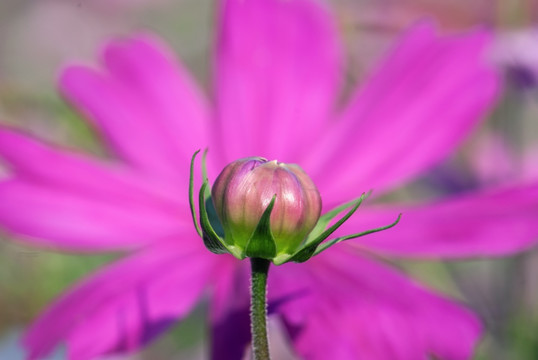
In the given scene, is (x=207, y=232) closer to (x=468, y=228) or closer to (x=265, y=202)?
(x=265, y=202)

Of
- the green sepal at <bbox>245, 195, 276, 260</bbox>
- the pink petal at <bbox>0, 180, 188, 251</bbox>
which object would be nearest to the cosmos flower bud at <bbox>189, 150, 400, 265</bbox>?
the green sepal at <bbox>245, 195, 276, 260</bbox>

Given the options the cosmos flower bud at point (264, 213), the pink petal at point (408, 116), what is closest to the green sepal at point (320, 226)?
the cosmos flower bud at point (264, 213)

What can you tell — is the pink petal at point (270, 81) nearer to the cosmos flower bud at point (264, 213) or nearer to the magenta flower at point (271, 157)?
the magenta flower at point (271, 157)

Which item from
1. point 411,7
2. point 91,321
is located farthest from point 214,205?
point 411,7

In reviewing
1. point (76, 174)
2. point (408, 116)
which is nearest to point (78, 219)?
point (76, 174)

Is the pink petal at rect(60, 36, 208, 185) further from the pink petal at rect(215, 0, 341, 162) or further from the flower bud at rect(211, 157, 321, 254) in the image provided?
the flower bud at rect(211, 157, 321, 254)

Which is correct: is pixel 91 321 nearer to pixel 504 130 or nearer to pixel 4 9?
pixel 504 130
